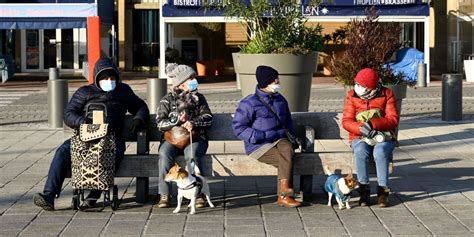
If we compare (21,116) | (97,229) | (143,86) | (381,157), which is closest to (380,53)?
(381,157)

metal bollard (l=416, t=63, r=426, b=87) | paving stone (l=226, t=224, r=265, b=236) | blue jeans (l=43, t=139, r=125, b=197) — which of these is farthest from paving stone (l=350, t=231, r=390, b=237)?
metal bollard (l=416, t=63, r=426, b=87)

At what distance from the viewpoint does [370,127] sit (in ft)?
28.9

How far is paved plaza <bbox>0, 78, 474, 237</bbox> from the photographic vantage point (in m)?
7.73

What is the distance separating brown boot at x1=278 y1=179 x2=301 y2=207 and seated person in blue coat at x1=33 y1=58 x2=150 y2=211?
4.85 feet

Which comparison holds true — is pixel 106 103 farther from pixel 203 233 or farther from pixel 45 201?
pixel 203 233

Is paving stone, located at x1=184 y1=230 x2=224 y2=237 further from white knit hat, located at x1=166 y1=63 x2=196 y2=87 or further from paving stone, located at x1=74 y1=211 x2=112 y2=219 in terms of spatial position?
white knit hat, located at x1=166 y1=63 x2=196 y2=87

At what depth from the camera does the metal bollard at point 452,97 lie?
1619 centimetres

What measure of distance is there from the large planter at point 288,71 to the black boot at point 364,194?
14.5 ft

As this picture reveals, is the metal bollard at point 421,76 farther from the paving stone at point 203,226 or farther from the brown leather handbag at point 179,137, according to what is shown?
the paving stone at point 203,226

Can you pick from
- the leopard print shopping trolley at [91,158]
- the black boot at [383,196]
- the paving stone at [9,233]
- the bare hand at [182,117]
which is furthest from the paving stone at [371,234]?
the paving stone at [9,233]

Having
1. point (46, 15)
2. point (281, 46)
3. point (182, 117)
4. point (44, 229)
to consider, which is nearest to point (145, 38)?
point (46, 15)

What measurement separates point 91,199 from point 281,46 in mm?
5086

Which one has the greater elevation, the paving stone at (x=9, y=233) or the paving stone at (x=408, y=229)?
the paving stone at (x=9, y=233)

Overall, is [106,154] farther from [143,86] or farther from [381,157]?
[143,86]
